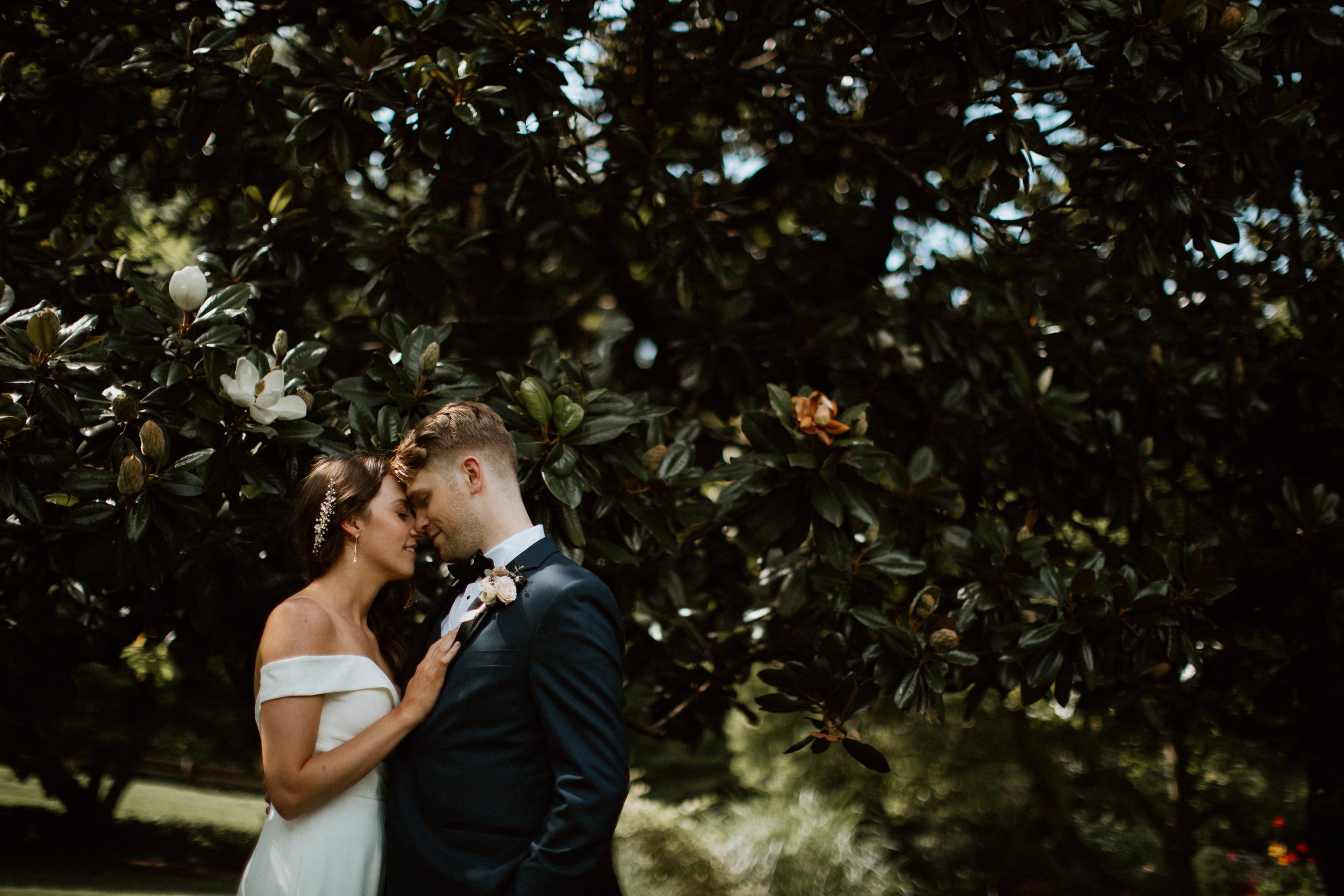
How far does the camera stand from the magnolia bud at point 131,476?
197 centimetres

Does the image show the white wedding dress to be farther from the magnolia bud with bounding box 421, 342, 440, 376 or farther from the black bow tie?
the magnolia bud with bounding box 421, 342, 440, 376

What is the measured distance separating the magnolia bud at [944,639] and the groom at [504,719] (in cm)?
105

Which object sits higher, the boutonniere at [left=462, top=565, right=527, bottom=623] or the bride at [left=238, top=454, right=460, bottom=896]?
the boutonniere at [left=462, top=565, right=527, bottom=623]

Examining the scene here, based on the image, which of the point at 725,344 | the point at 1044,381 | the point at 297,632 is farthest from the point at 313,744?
the point at 1044,381

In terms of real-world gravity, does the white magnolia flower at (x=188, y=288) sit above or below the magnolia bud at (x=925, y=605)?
above

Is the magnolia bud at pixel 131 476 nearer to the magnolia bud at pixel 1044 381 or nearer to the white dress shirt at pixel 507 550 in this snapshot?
the white dress shirt at pixel 507 550

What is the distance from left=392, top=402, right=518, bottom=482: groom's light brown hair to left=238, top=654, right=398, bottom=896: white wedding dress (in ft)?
1.58

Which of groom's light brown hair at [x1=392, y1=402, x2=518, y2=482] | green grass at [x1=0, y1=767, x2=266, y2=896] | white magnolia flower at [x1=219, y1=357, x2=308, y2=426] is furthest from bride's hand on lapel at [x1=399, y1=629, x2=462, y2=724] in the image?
green grass at [x1=0, y1=767, x2=266, y2=896]

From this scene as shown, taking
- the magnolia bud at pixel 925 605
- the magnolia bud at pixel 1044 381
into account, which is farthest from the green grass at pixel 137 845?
the magnolia bud at pixel 1044 381

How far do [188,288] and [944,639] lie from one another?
7.24ft

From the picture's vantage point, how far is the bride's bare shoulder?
1966mm

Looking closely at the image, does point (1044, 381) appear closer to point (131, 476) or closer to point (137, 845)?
point (131, 476)

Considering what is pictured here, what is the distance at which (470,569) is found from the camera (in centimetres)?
200

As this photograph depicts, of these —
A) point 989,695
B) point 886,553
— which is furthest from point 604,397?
point 989,695
